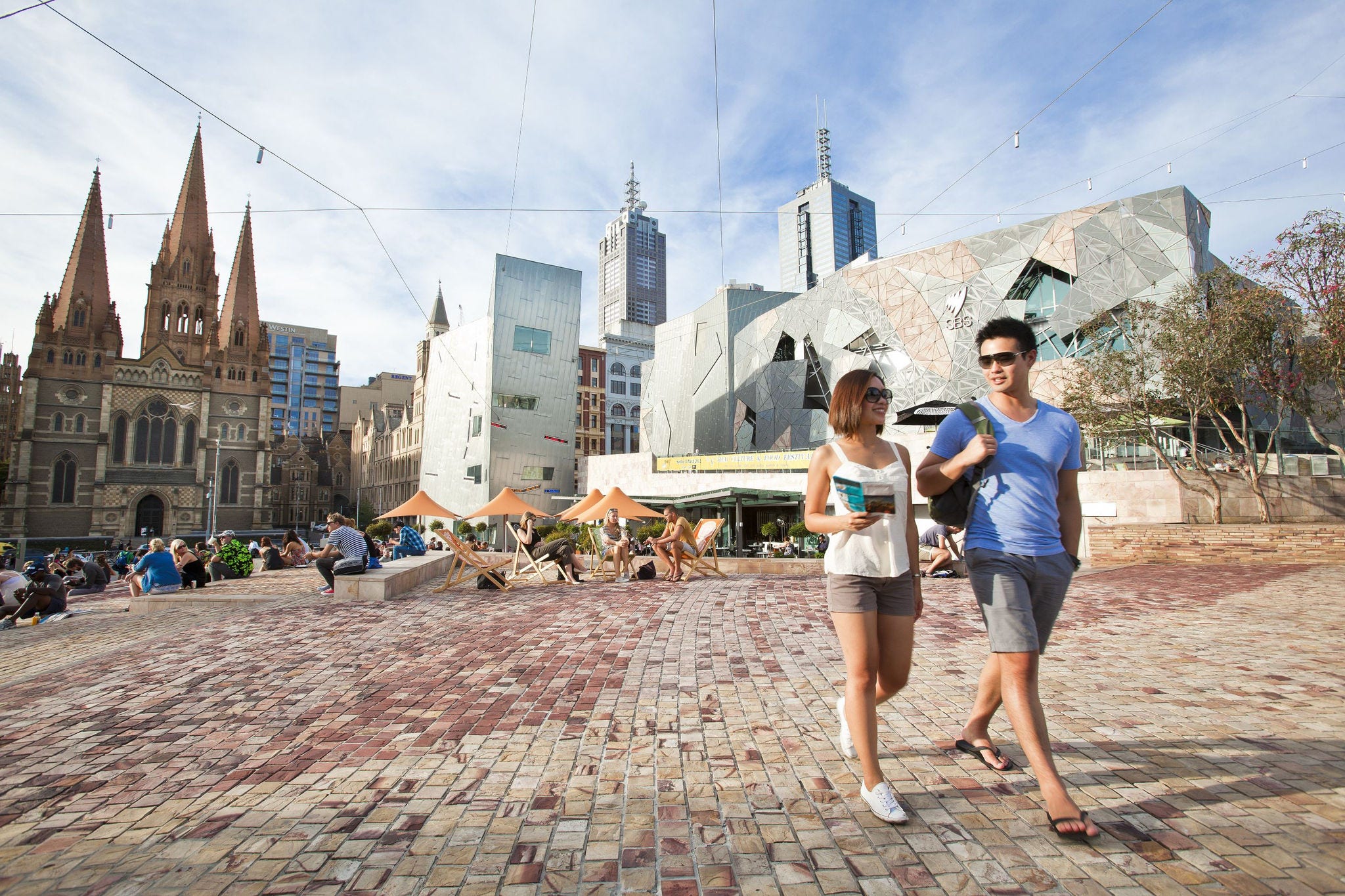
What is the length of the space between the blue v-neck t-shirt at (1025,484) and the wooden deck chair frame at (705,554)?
33.0 ft

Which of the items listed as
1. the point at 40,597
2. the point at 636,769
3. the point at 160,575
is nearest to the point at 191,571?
the point at 160,575

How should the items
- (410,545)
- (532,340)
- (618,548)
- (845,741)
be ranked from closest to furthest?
1. (845,741)
2. (618,548)
3. (410,545)
4. (532,340)

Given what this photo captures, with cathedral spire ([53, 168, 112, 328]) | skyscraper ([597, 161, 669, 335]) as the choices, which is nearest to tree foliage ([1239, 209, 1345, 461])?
cathedral spire ([53, 168, 112, 328])

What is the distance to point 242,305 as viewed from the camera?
236 feet

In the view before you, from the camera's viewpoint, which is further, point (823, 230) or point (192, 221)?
point (823, 230)

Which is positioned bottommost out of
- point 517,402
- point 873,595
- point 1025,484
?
point 873,595

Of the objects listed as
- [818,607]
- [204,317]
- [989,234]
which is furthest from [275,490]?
[818,607]

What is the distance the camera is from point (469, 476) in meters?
42.8

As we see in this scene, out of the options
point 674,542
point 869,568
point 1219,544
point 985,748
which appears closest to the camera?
point 869,568

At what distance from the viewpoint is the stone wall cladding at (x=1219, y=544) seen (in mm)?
13844

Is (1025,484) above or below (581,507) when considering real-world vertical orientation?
above

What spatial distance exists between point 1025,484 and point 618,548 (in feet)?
33.8

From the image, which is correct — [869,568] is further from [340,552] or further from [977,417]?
[340,552]

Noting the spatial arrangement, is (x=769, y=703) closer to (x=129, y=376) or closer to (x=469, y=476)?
(x=469, y=476)
